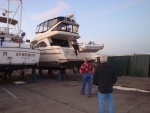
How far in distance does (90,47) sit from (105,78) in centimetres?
898

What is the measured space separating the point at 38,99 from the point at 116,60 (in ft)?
36.1

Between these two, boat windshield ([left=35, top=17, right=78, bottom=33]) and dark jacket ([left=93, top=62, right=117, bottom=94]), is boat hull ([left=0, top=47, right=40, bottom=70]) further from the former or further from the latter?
dark jacket ([left=93, top=62, right=117, bottom=94])

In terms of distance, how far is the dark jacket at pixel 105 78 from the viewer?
16.4 ft

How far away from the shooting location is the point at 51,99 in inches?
313

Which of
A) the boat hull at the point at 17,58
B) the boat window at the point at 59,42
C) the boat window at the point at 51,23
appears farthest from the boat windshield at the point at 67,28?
the boat hull at the point at 17,58

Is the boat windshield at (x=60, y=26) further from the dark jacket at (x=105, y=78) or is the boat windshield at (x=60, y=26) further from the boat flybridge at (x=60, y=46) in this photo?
the dark jacket at (x=105, y=78)

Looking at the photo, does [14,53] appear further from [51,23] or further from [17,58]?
[51,23]

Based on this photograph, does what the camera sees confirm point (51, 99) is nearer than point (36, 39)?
Yes

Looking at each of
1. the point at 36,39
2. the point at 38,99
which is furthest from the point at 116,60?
the point at 38,99

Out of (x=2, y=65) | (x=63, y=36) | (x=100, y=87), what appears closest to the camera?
(x=100, y=87)

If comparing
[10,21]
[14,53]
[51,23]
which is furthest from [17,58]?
[10,21]

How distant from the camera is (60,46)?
1504cm

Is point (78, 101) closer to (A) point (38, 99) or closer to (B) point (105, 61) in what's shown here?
(A) point (38, 99)

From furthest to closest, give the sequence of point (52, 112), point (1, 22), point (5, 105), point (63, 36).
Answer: point (1, 22) < point (63, 36) < point (5, 105) < point (52, 112)
